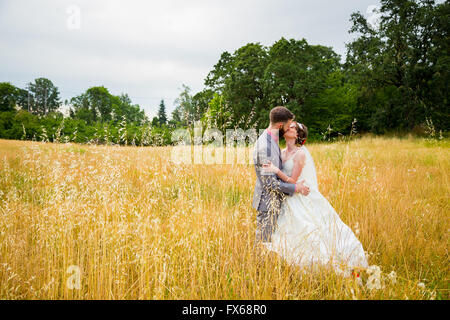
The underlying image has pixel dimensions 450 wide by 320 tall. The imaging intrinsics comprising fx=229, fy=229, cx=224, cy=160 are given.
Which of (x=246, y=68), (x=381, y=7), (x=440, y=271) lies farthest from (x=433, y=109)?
(x=440, y=271)

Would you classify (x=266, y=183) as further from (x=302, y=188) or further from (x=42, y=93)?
(x=42, y=93)

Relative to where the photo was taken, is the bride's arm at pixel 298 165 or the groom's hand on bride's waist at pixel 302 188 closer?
the groom's hand on bride's waist at pixel 302 188

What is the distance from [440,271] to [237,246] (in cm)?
217

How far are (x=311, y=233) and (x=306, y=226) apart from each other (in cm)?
11

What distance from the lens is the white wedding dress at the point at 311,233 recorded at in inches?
97.9

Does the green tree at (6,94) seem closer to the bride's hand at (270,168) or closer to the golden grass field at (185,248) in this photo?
Result: the golden grass field at (185,248)

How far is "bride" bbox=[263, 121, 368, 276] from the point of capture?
99.3 inches

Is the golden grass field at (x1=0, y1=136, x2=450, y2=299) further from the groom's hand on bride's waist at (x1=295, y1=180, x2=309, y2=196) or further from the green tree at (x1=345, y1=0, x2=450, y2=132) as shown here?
the green tree at (x1=345, y1=0, x2=450, y2=132)

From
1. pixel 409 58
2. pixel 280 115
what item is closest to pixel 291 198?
pixel 280 115

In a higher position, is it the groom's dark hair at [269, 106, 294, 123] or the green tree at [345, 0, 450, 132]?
the green tree at [345, 0, 450, 132]
